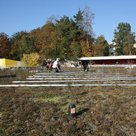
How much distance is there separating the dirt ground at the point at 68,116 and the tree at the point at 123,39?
245ft

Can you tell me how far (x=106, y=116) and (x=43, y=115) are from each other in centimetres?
175

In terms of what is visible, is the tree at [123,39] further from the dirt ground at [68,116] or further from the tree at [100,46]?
the dirt ground at [68,116]

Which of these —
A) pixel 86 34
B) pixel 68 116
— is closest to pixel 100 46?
pixel 86 34

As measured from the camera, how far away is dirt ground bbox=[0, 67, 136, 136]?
6820 millimetres

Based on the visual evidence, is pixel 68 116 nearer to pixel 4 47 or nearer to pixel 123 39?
pixel 4 47

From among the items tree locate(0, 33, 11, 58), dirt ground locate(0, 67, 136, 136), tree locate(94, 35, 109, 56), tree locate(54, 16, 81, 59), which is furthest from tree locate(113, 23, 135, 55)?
dirt ground locate(0, 67, 136, 136)

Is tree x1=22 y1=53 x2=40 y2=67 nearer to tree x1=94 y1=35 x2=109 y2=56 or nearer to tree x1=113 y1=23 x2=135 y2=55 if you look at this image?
tree x1=94 y1=35 x2=109 y2=56

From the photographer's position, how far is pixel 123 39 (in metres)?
85.1

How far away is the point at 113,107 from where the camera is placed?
8.60 metres

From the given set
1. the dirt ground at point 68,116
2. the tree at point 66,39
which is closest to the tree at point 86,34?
the tree at point 66,39

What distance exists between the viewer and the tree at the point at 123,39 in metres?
83.4

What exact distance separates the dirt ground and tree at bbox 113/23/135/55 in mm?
74576

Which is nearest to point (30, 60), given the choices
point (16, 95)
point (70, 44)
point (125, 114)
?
point (70, 44)

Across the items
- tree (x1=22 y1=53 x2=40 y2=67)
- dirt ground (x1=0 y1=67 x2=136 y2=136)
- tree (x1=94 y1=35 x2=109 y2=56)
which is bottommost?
dirt ground (x1=0 y1=67 x2=136 y2=136)
